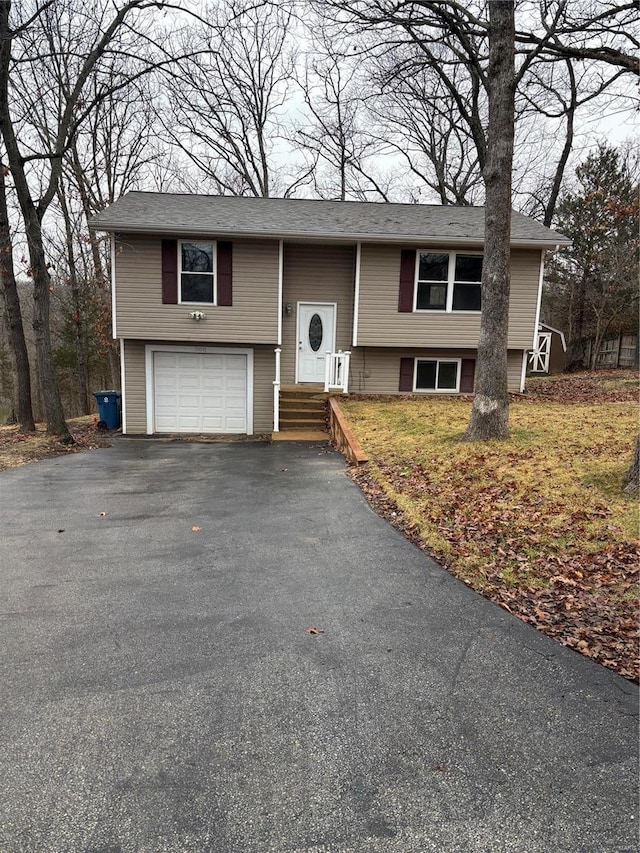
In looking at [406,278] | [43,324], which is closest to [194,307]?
[43,324]

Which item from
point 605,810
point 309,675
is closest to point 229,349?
point 309,675

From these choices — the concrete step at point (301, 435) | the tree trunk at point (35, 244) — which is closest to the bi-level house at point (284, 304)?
the concrete step at point (301, 435)

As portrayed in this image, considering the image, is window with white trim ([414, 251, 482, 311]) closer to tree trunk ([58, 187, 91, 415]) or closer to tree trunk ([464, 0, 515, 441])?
tree trunk ([464, 0, 515, 441])

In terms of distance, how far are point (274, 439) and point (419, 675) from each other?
869 cm

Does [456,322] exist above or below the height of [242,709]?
above

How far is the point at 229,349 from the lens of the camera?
43.7 ft

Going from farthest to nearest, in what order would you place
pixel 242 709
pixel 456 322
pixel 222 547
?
pixel 456 322 → pixel 222 547 → pixel 242 709

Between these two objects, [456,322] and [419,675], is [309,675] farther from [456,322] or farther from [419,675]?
[456,322]

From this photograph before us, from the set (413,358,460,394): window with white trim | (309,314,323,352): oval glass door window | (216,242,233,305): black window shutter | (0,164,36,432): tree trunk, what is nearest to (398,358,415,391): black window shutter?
(413,358,460,394): window with white trim

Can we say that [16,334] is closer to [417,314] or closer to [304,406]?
[304,406]

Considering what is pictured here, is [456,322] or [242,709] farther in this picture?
[456,322]

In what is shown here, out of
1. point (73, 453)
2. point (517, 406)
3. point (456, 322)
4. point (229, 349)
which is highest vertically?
point (456, 322)

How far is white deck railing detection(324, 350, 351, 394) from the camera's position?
12789 millimetres

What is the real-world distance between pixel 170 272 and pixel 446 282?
7.06m
